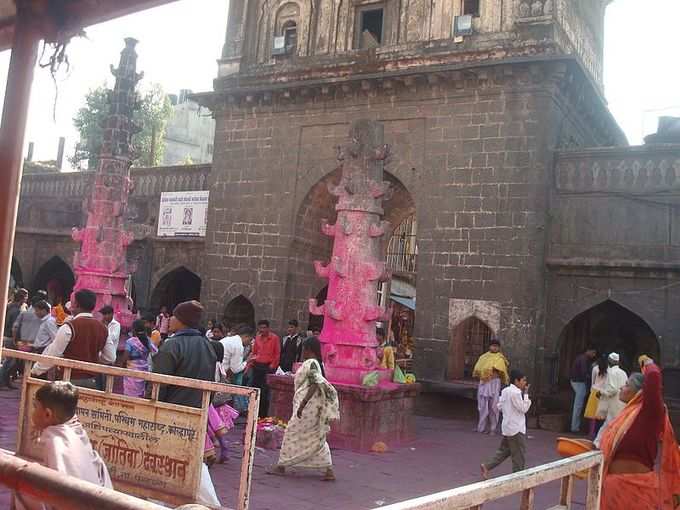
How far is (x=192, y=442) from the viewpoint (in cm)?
368

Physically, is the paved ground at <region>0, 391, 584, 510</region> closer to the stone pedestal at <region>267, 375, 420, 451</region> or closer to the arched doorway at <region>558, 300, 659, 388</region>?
the stone pedestal at <region>267, 375, 420, 451</region>

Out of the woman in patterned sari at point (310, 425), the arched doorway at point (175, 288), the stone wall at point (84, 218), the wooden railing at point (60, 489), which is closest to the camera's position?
the wooden railing at point (60, 489)

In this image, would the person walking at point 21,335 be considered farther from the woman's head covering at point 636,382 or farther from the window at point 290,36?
the window at point 290,36

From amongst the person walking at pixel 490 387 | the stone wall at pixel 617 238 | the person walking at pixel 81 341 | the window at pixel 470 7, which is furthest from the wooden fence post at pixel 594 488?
the window at pixel 470 7

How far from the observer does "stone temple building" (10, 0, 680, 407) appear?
12.9 m

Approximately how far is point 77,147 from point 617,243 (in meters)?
28.0

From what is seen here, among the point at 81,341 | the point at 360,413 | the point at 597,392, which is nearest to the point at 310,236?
the point at 597,392

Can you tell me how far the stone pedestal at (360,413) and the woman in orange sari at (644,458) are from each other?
4017mm

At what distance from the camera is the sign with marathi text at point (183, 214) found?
689 inches

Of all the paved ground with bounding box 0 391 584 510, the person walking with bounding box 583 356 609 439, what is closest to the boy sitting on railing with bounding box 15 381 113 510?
the paved ground with bounding box 0 391 584 510

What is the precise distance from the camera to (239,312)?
55.5 ft

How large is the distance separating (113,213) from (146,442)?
30.0 ft

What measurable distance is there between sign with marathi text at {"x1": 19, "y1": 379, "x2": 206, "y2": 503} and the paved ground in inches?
50.3

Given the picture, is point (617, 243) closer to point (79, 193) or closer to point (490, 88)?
point (490, 88)
